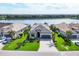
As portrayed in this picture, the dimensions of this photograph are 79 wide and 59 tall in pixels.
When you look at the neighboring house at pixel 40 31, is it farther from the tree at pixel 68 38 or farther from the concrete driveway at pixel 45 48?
the tree at pixel 68 38

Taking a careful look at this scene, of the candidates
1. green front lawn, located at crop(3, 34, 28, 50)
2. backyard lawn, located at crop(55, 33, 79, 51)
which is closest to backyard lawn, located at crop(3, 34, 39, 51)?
green front lawn, located at crop(3, 34, 28, 50)

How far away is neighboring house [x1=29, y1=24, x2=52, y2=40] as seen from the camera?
1798 millimetres

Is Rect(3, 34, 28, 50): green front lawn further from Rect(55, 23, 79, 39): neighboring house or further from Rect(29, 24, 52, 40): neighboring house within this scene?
Rect(55, 23, 79, 39): neighboring house

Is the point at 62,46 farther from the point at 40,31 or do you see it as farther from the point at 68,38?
the point at 40,31

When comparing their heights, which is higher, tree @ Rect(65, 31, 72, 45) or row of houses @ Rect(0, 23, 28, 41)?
row of houses @ Rect(0, 23, 28, 41)

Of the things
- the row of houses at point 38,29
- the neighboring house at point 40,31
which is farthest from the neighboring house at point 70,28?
the neighboring house at point 40,31

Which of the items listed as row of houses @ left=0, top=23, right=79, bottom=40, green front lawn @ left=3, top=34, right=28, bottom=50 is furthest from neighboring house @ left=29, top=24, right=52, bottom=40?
green front lawn @ left=3, top=34, right=28, bottom=50

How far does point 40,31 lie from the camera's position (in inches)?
71.1

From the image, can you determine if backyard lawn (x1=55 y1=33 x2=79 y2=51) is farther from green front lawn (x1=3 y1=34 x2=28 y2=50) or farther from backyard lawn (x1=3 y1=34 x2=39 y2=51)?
green front lawn (x1=3 y1=34 x2=28 y2=50)

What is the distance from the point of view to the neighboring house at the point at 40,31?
5.90 ft

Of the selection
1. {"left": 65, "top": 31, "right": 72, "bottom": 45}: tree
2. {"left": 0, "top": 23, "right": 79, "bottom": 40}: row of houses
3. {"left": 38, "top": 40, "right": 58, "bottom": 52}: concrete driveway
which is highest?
{"left": 0, "top": 23, "right": 79, "bottom": 40}: row of houses

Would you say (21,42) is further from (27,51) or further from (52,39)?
(52,39)

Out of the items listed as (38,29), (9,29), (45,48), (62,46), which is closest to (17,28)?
(9,29)

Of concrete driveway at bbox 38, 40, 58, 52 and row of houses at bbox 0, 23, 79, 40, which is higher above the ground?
row of houses at bbox 0, 23, 79, 40
